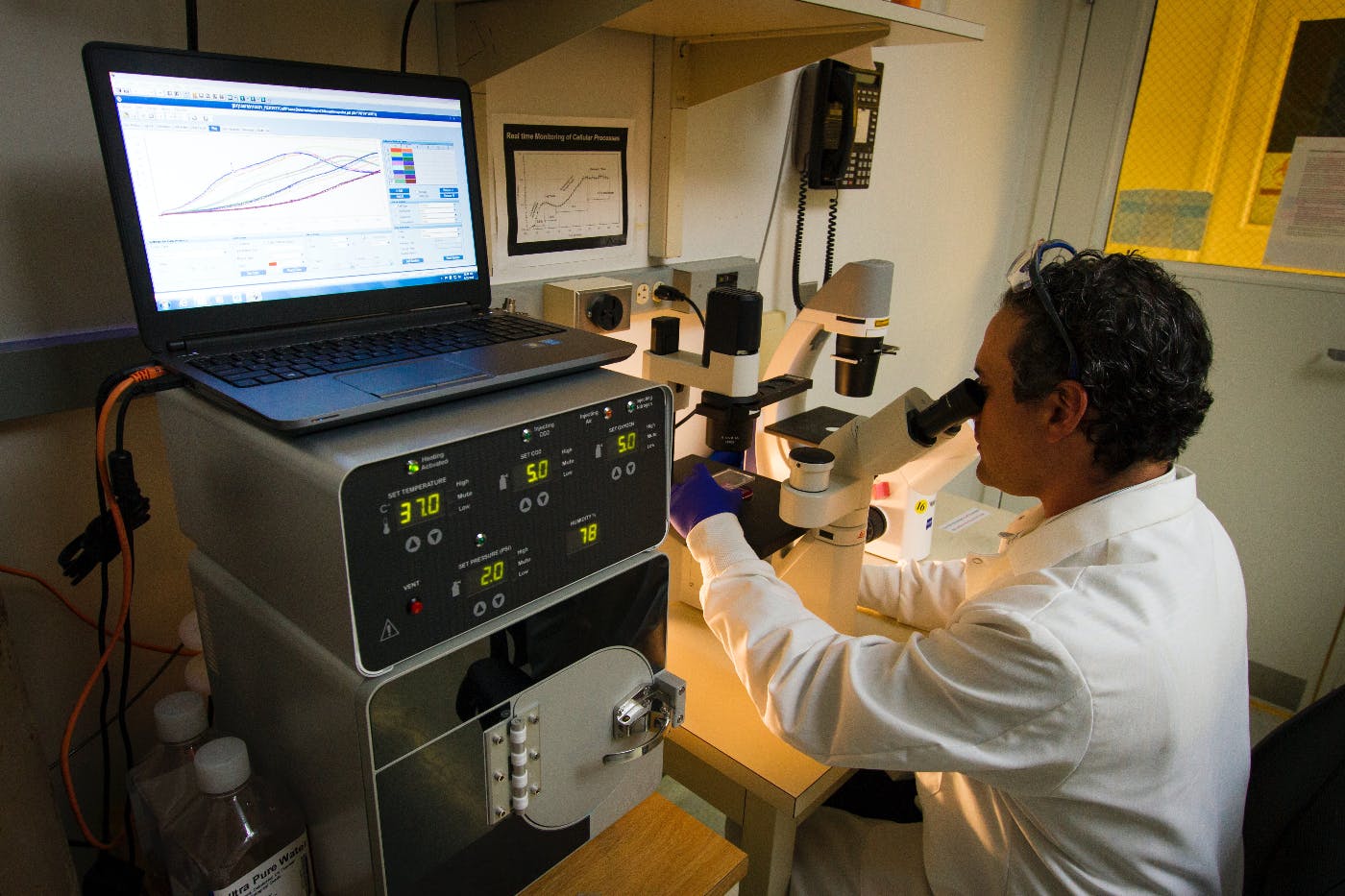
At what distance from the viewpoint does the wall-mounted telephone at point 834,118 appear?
1630 millimetres

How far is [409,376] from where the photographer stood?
0.68 metres

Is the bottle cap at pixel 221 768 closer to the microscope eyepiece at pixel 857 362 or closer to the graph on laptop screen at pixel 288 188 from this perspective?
the graph on laptop screen at pixel 288 188

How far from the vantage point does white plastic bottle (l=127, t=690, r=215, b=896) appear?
2.47 feet

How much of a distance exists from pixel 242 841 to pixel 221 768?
11 centimetres

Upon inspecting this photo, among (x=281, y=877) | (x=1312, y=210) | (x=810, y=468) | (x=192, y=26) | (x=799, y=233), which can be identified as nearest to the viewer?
(x=281, y=877)

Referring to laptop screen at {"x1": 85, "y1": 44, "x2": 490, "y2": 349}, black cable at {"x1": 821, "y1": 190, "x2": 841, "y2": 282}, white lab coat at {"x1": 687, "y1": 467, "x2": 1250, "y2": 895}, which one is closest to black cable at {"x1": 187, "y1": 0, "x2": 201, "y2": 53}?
laptop screen at {"x1": 85, "y1": 44, "x2": 490, "y2": 349}

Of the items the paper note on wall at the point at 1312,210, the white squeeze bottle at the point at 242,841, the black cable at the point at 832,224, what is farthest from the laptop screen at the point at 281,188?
the paper note on wall at the point at 1312,210

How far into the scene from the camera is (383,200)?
827 mm

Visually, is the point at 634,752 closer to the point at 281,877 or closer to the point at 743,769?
the point at 743,769

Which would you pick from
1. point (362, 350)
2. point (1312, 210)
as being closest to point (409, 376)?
point (362, 350)

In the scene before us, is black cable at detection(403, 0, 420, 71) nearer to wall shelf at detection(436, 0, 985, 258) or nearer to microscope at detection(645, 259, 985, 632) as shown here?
wall shelf at detection(436, 0, 985, 258)

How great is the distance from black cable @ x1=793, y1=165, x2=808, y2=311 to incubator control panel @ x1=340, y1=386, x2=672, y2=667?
107cm

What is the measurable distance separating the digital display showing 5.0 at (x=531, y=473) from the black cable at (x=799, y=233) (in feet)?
3.81

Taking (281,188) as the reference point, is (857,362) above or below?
below
